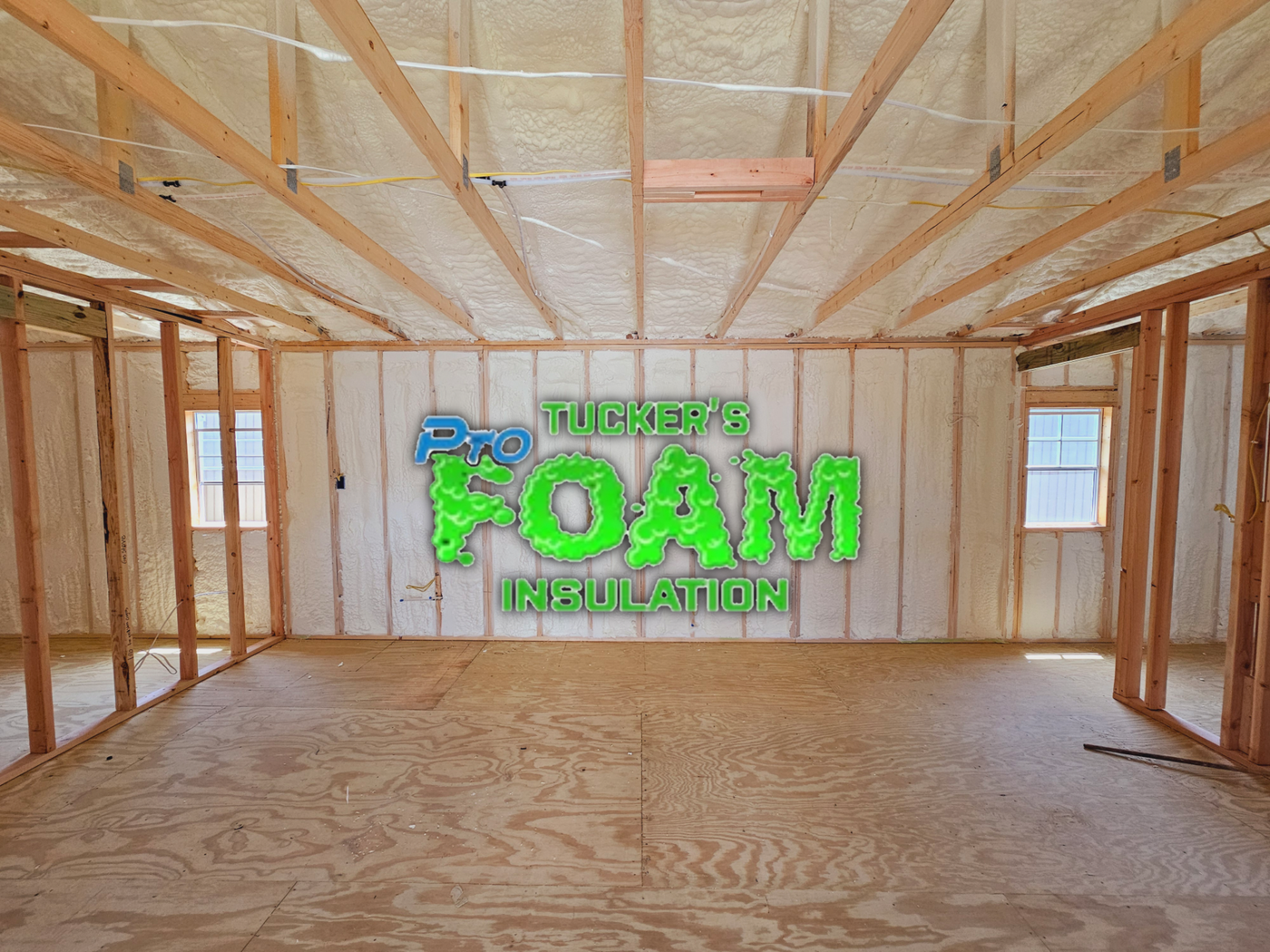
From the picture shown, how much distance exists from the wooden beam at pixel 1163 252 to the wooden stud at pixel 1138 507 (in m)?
0.67

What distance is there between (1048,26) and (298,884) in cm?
476

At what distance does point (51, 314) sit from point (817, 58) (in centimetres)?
438

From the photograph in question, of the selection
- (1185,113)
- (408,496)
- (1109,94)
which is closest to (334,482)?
(408,496)

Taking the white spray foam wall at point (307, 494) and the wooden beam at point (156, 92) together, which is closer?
the wooden beam at point (156, 92)

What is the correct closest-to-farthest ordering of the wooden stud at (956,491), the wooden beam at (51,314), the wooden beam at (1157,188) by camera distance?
1. the wooden beam at (1157,188)
2. the wooden beam at (51,314)
3. the wooden stud at (956,491)

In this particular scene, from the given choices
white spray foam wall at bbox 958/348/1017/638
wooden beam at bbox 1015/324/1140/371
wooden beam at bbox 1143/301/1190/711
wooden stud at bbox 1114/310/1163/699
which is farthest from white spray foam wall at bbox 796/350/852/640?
wooden beam at bbox 1143/301/1190/711

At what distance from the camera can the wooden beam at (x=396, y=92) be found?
4.54ft

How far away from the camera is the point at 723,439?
4.76m

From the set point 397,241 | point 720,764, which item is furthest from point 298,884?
point 397,241

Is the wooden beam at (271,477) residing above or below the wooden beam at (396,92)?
below

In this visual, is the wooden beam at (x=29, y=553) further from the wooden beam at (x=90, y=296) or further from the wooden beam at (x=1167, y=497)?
the wooden beam at (x=1167, y=497)

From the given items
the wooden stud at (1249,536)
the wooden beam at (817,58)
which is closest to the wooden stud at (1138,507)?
the wooden stud at (1249,536)

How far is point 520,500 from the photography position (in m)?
4.80

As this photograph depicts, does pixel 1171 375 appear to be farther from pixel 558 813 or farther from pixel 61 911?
pixel 61 911
